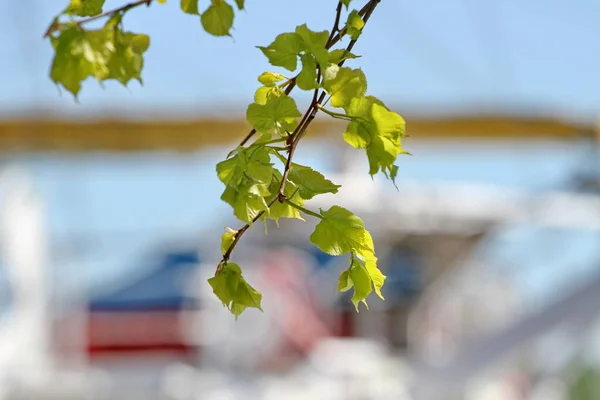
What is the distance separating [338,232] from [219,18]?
0.19m

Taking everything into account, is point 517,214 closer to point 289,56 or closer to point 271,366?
point 271,366

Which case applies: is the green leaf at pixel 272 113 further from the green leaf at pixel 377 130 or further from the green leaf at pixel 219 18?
the green leaf at pixel 219 18

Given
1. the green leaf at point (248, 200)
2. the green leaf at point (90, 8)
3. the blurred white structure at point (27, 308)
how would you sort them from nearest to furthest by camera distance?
the green leaf at point (248, 200), the green leaf at point (90, 8), the blurred white structure at point (27, 308)

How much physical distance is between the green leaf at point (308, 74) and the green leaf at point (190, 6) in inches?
7.5

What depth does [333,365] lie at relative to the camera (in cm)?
592

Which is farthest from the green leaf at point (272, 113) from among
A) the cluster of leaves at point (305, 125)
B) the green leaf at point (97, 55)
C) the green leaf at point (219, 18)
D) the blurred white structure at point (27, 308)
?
the blurred white structure at point (27, 308)

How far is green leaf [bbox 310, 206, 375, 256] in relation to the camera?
461mm

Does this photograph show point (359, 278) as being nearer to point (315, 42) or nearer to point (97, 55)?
point (315, 42)

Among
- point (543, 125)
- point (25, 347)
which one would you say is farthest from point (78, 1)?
point (543, 125)

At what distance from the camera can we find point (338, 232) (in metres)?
0.46

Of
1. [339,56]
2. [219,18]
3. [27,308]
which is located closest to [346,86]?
[339,56]

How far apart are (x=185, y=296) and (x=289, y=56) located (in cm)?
666

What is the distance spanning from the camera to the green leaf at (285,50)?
451 mm

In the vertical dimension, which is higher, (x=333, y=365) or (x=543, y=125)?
(x=543, y=125)
